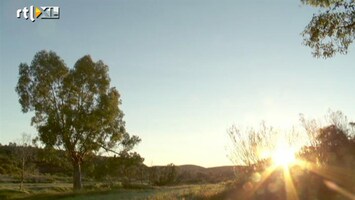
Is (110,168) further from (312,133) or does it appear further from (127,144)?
(312,133)

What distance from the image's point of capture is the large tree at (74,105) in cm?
3994

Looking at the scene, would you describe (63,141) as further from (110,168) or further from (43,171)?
(43,171)

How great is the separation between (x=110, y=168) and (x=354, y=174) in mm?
27341

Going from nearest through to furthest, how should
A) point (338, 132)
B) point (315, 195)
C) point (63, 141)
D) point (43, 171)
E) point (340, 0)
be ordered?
point (315, 195) < point (340, 0) < point (338, 132) < point (63, 141) < point (43, 171)

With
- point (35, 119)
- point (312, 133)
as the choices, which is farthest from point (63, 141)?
point (312, 133)

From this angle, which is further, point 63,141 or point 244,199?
point 63,141

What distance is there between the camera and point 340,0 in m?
16.1

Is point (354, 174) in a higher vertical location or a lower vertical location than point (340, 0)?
lower

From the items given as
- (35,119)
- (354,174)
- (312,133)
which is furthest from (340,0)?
(35,119)

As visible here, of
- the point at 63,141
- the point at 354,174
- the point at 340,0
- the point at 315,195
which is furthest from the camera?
the point at 63,141

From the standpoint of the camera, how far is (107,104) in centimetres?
4084

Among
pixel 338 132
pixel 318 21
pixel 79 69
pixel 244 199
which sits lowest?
pixel 244 199

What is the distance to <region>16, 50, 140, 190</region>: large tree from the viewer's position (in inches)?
1572

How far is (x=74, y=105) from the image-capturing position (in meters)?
41.1
